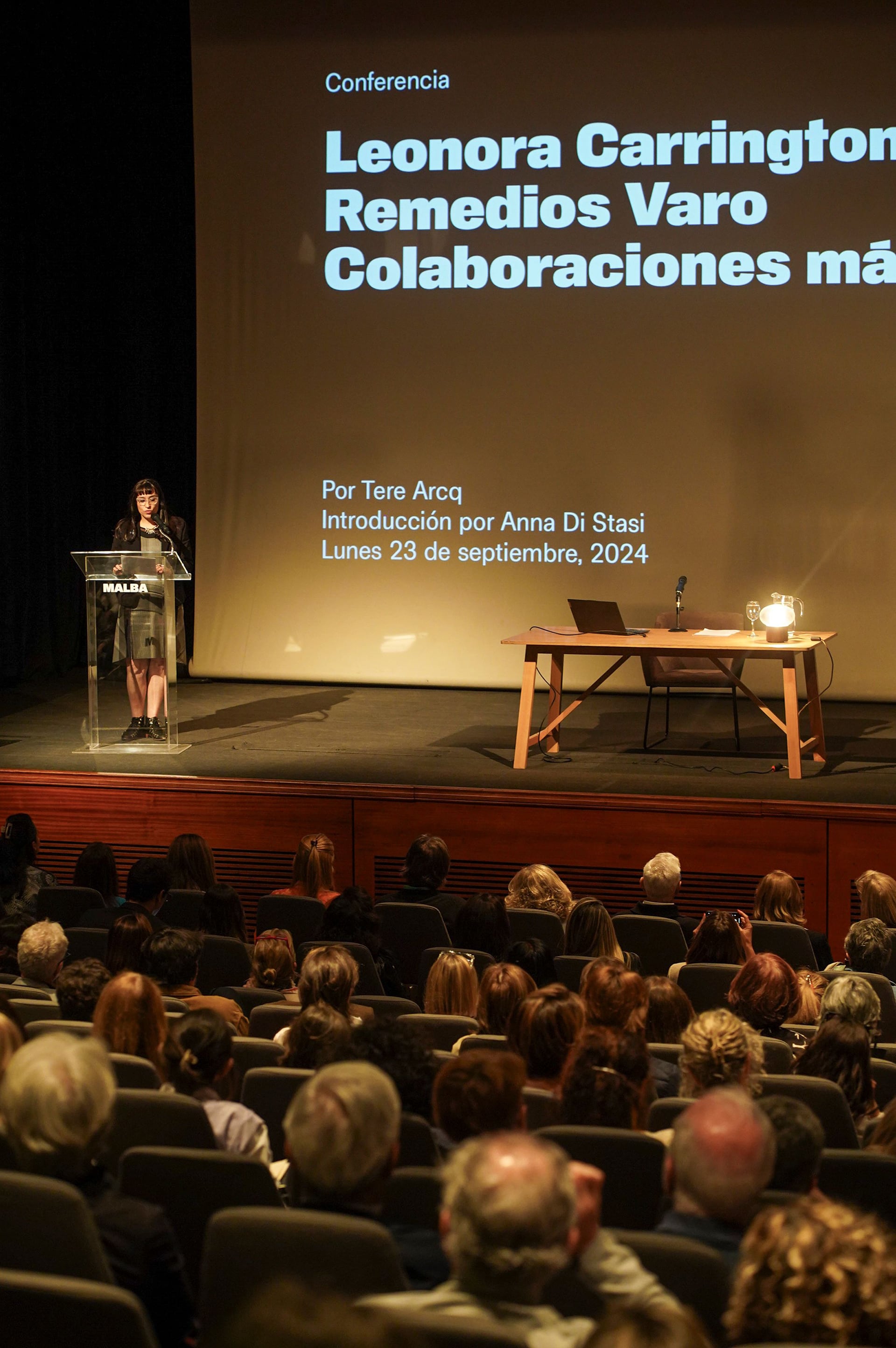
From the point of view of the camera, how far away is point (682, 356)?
8.54m

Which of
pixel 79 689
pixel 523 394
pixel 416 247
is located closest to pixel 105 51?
pixel 416 247

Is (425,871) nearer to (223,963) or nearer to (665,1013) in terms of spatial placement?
(223,963)

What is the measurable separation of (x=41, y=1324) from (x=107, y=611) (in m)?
5.08

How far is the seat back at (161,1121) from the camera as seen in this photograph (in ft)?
8.20

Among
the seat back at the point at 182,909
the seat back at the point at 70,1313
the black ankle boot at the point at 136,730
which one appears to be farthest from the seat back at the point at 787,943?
the black ankle boot at the point at 136,730

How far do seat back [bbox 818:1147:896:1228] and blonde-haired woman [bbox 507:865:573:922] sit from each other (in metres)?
2.56

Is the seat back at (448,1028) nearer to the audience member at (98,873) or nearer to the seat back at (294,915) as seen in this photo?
the seat back at (294,915)

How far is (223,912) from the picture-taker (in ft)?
15.1

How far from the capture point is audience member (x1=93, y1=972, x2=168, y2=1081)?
9.72 ft

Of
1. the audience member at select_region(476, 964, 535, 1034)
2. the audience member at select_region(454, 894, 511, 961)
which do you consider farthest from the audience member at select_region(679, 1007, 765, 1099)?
the audience member at select_region(454, 894, 511, 961)

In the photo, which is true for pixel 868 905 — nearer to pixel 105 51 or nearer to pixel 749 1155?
pixel 749 1155

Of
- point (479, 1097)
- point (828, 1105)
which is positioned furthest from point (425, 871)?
point (479, 1097)

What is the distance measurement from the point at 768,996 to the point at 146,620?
157 inches

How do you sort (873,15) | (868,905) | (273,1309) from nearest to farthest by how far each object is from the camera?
(273,1309), (868,905), (873,15)
